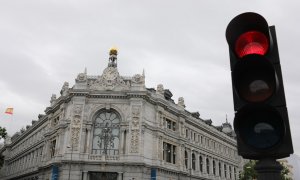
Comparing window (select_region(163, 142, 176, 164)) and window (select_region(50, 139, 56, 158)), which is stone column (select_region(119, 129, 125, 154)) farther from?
window (select_region(50, 139, 56, 158))

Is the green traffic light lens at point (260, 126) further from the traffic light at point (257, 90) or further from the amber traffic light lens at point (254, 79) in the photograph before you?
the amber traffic light lens at point (254, 79)

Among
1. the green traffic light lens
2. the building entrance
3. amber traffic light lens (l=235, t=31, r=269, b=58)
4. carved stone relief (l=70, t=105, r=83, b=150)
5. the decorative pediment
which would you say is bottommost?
the green traffic light lens

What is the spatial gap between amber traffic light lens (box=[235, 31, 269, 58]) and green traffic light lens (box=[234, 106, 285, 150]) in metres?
0.57

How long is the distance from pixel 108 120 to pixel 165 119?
8901 mm

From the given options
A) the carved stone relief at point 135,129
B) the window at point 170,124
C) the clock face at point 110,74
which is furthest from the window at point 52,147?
the window at point 170,124

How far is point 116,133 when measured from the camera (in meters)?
38.3

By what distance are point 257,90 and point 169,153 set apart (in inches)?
1626

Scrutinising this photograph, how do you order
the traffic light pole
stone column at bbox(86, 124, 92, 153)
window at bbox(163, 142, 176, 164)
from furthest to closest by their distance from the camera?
1. window at bbox(163, 142, 176, 164)
2. stone column at bbox(86, 124, 92, 153)
3. the traffic light pole

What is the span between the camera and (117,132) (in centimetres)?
3831

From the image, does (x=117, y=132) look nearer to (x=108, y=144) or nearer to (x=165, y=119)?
(x=108, y=144)

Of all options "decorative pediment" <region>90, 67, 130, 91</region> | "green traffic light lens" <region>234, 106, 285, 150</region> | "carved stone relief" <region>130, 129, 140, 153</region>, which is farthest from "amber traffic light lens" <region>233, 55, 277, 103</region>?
"decorative pediment" <region>90, 67, 130, 91</region>

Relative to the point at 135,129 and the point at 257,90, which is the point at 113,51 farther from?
the point at 257,90

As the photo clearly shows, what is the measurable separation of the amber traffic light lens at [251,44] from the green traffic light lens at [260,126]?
574 mm

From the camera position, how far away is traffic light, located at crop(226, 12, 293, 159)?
9.54 ft
